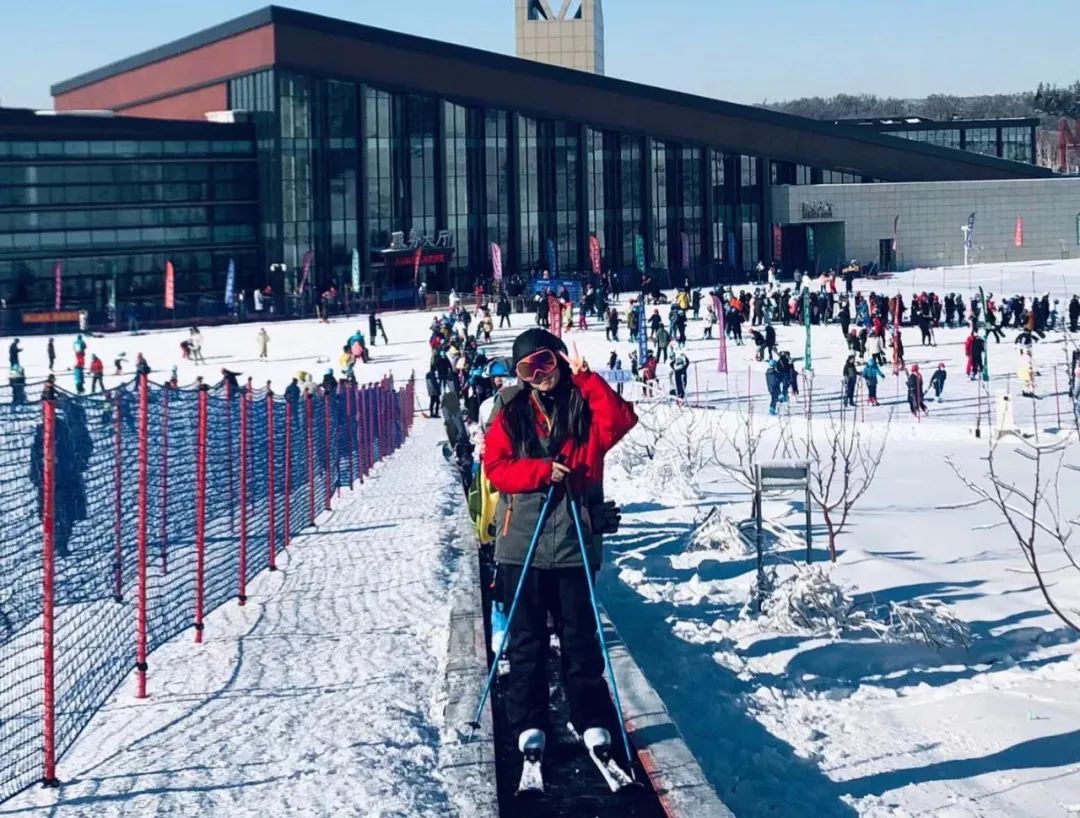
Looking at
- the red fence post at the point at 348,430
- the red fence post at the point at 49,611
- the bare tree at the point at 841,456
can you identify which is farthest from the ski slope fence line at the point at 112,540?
the bare tree at the point at 841,456

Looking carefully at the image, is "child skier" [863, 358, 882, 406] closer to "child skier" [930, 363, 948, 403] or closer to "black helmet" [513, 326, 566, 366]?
"child skier" [930, 363, 948, 403]

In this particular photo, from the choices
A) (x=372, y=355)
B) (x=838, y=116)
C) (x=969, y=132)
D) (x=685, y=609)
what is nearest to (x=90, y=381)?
(x=372, y=355)

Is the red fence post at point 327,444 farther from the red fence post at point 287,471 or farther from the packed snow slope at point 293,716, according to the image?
the packed snow slope at point 293,716

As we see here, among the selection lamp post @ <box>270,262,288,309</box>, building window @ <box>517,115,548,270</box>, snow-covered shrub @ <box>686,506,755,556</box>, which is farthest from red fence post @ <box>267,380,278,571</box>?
building window @ <box>517,115,548,270</box>

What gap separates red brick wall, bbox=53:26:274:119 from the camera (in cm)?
6688

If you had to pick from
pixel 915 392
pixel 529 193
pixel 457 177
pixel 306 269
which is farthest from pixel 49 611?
pixel 529 193

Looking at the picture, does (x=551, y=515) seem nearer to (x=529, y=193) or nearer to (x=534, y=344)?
(x=534, y=344)

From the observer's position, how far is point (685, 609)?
11.4m

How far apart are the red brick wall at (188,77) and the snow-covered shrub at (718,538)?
54.5 m

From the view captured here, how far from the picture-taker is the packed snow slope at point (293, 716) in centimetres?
597

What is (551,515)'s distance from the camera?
6.40m

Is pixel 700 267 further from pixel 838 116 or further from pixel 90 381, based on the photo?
pixel 838 116

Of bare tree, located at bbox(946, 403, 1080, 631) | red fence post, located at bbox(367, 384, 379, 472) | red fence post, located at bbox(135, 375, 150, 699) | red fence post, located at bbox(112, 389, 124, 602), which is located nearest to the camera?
red fence post, located at bbox(135, 375, 150, 699)

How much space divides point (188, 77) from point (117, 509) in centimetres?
6761
